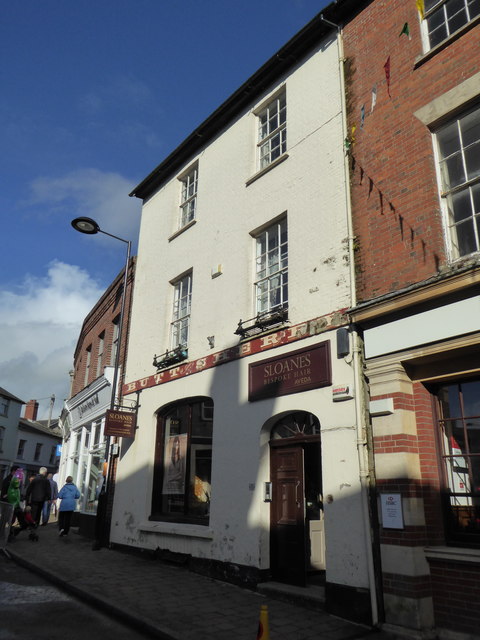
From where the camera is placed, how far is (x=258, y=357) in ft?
28.4

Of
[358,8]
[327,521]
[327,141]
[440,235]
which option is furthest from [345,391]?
[358,8]

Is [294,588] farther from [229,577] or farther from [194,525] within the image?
Result: [194,525]

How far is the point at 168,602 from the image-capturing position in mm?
6793

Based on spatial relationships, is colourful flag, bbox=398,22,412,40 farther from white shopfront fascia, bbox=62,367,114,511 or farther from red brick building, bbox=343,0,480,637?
→ white shopfront fascia, bbox=62,367,114,511

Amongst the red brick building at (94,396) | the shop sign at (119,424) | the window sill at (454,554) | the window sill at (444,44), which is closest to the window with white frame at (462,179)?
the window sill at (444,44)

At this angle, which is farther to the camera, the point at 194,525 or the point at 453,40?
the point at 194,525

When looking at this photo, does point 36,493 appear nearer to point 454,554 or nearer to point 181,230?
point 181,230

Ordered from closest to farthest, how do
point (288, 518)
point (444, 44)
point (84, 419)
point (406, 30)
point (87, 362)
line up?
1. point (444, 44)
2. point (406, 30)
3. point (288, 518)
4. point (84, 419)
5. point (87, 362)

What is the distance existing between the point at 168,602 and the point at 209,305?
17.9 ft

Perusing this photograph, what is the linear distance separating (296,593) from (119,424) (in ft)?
Result: 18.8

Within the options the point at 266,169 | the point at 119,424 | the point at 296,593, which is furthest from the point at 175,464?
the point at 266,169

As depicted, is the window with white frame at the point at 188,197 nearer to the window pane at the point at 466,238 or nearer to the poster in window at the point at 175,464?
the poster in window at the point at 175,464

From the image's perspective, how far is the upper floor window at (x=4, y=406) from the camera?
40.3m

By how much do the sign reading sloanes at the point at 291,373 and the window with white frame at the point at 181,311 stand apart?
9.59 feet
